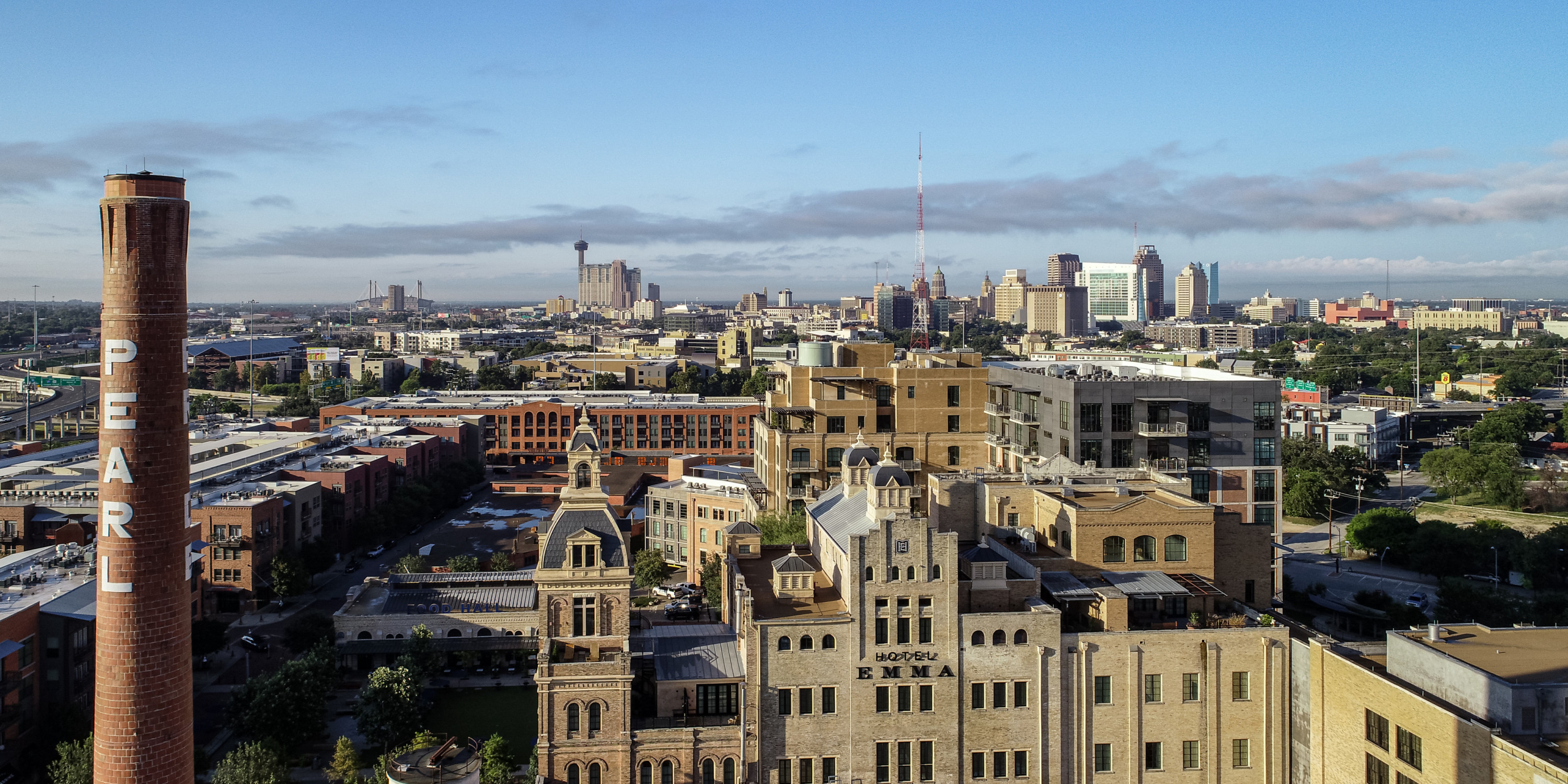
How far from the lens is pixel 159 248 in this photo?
41.5m

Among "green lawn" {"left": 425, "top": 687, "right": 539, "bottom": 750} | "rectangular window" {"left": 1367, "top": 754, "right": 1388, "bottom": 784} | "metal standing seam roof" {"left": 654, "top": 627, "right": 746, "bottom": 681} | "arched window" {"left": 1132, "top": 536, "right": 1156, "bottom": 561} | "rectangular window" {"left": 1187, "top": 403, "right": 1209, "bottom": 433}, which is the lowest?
"green lawn" {"left": 425, "top": 687, "right": 539, "bottom": 750}

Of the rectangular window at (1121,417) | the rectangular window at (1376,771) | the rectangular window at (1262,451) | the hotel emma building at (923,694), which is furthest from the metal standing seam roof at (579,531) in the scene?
the rectangular window at (1262,451)

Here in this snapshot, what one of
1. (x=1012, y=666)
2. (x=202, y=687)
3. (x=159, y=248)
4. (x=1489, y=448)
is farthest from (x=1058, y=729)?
(x=1489, y=448)

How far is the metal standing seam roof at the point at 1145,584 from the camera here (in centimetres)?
5462

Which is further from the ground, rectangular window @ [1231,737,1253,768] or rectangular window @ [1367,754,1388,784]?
rectangular window @ [1367,754,1388,784]

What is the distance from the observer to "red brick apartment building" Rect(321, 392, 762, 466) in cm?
15700

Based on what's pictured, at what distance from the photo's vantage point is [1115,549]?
194 ft

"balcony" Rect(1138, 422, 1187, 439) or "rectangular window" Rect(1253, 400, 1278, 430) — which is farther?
"rectangular window" Rect(1253, 400, 1278, 430)

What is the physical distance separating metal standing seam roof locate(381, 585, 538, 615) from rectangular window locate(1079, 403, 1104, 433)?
39330 millimetres

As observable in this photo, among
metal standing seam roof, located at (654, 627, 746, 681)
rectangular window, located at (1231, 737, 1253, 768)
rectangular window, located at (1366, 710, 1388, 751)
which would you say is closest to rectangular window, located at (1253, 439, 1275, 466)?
rectangular window, located at (1231, 737, 1253, 768)

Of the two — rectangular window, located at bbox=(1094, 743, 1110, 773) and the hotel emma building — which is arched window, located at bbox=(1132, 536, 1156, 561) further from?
rectangular window, located at bbox=(1094, 743, 1110, 773)

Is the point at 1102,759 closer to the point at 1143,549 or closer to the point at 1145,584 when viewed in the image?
the point at 1145,584

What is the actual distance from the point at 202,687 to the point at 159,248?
41985 mm

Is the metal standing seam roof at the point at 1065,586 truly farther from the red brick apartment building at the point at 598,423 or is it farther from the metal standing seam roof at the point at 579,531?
the red brick apartment building at the point at 598,423
